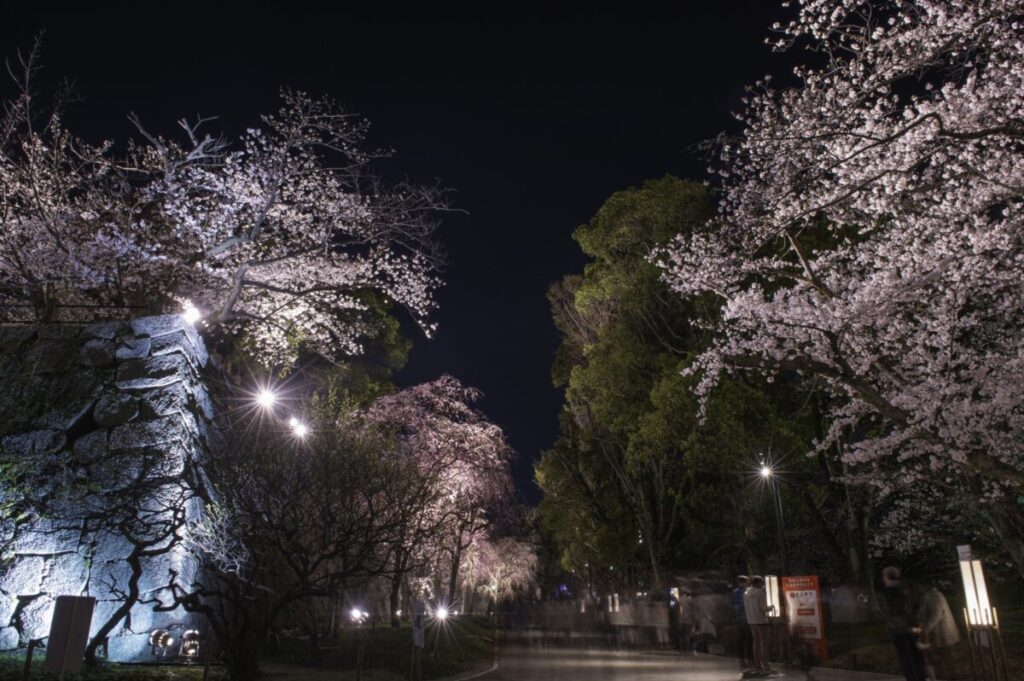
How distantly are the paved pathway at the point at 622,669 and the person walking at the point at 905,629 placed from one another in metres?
3.57

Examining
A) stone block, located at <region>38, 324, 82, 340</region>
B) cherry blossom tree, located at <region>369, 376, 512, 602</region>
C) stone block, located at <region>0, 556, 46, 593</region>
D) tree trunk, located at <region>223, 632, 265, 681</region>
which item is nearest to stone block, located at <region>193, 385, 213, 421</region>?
stone block, located at <region>38, 324, 82, 340</region>

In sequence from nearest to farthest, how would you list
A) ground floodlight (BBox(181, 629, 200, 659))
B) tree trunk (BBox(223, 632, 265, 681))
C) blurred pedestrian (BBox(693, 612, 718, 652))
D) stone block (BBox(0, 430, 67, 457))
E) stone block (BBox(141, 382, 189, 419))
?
tree trunk (BBox(223, 632, 265, 681))
ground floodlight (BBox(181, 629, 200, 659))
stone block (BBox(0, 430, 67, 457))
stone block (BBox(141, 382, 189, 419))
blurred pedestrian (BBox(693, 612, 718, 652))

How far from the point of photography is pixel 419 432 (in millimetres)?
25016

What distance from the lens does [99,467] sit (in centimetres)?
1211

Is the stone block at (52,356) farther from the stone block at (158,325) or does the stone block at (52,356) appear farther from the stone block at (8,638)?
the stone block at (8,638)

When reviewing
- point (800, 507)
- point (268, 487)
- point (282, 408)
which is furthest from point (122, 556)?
point (800, 507)

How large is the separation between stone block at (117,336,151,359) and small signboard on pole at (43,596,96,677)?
8341 mm

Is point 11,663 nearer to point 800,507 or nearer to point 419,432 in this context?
point 419,432

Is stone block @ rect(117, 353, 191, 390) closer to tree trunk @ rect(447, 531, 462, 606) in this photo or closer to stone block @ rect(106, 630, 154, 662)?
stone block @ rect(106, 630, 154, 662)

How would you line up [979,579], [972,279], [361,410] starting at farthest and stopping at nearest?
[361,410] < [972,279] < [979,579]

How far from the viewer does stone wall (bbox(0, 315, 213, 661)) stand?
11219 mm

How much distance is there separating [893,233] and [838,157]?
Answer: 164 cm

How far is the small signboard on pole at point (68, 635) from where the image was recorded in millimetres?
6254

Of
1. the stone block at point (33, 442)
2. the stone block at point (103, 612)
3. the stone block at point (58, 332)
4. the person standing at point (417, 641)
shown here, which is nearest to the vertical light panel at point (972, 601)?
the person standing at point (417, 641)
